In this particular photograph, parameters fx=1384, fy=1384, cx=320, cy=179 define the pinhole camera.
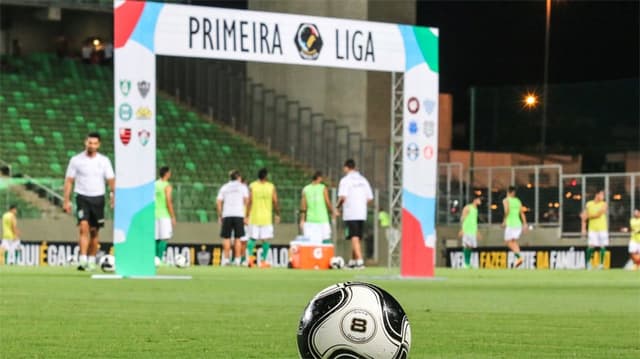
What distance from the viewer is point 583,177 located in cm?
3947

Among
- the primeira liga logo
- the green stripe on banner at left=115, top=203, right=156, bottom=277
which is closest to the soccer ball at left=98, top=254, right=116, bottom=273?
the green stripe on banner at left=115, top=203, right=156, bottom=277

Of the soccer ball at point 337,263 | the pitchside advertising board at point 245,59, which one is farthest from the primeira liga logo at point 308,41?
the soccer ball at point 337,263

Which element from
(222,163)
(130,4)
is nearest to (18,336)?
(130,4)

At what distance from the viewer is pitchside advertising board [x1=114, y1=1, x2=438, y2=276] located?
1994 cm

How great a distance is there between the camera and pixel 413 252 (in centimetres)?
2250

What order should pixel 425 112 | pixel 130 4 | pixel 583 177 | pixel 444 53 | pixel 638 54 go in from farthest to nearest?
pixel 444 53 < pixel 638 54 < pixel 583 177 < pixel 425 112 < pixel 130 4

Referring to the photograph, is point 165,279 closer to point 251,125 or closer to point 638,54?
point 251,125

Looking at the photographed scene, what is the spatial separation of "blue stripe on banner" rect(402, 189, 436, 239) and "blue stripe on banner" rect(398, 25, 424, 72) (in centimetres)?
207

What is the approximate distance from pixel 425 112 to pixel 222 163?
821 inches

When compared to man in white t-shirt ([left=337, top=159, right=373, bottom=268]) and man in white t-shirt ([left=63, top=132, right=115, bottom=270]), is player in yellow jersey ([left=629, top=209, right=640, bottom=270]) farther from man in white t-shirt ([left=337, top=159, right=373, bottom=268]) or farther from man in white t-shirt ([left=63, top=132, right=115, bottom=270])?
man in white t-shirt ([left=63, top=132, right=115, bottom=270])

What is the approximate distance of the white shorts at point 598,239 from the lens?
120 feet

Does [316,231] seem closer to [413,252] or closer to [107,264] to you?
[413,252]

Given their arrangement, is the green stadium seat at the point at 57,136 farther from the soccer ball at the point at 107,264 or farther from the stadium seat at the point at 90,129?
the soccer ball at the point at 107,264

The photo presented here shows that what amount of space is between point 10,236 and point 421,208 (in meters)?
13.5
